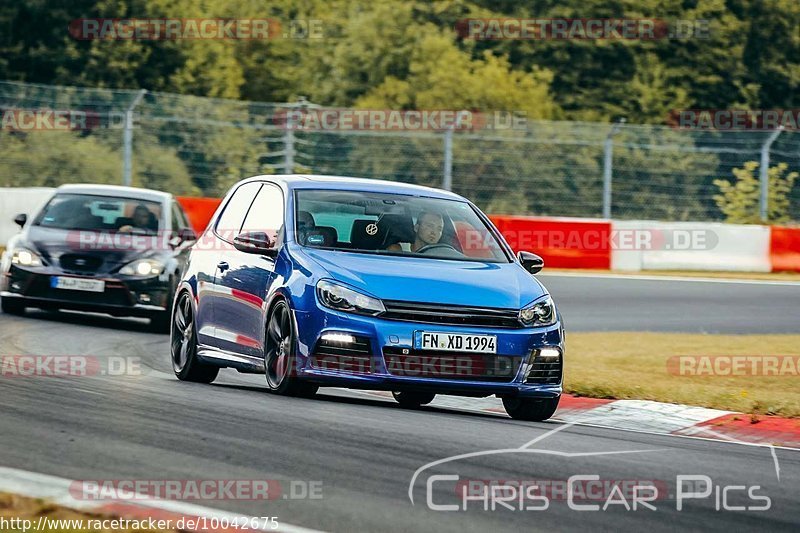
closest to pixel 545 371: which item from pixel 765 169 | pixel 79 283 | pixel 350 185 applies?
pixel 350 185

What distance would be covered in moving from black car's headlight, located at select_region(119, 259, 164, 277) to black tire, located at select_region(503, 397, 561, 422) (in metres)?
6.41

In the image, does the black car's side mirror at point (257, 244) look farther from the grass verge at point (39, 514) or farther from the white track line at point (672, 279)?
the white track line at point (672, 279)

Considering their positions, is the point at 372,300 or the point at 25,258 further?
the point at 25,258

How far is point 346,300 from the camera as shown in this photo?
30.1 feet

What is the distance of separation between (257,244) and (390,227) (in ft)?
2.89

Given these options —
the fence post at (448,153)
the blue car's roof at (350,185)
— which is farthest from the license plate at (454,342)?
the fence post at (448,153)

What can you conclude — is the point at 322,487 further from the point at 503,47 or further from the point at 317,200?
the point at 503,47

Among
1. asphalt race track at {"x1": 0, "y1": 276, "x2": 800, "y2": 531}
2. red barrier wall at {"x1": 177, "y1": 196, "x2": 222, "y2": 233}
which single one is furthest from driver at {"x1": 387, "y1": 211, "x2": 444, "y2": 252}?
red barrier wall at {"x1": 177, "y1": 196, "x2": 222, "y2": 233}

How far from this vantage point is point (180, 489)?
6.23 meters

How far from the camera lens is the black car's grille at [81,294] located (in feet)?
50.2

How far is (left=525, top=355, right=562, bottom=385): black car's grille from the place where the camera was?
30.8 feet

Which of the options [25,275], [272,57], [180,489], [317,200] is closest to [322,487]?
[180,489]

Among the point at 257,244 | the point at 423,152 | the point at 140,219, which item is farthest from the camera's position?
the point at 423,152

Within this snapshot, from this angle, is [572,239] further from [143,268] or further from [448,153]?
[143,268]
